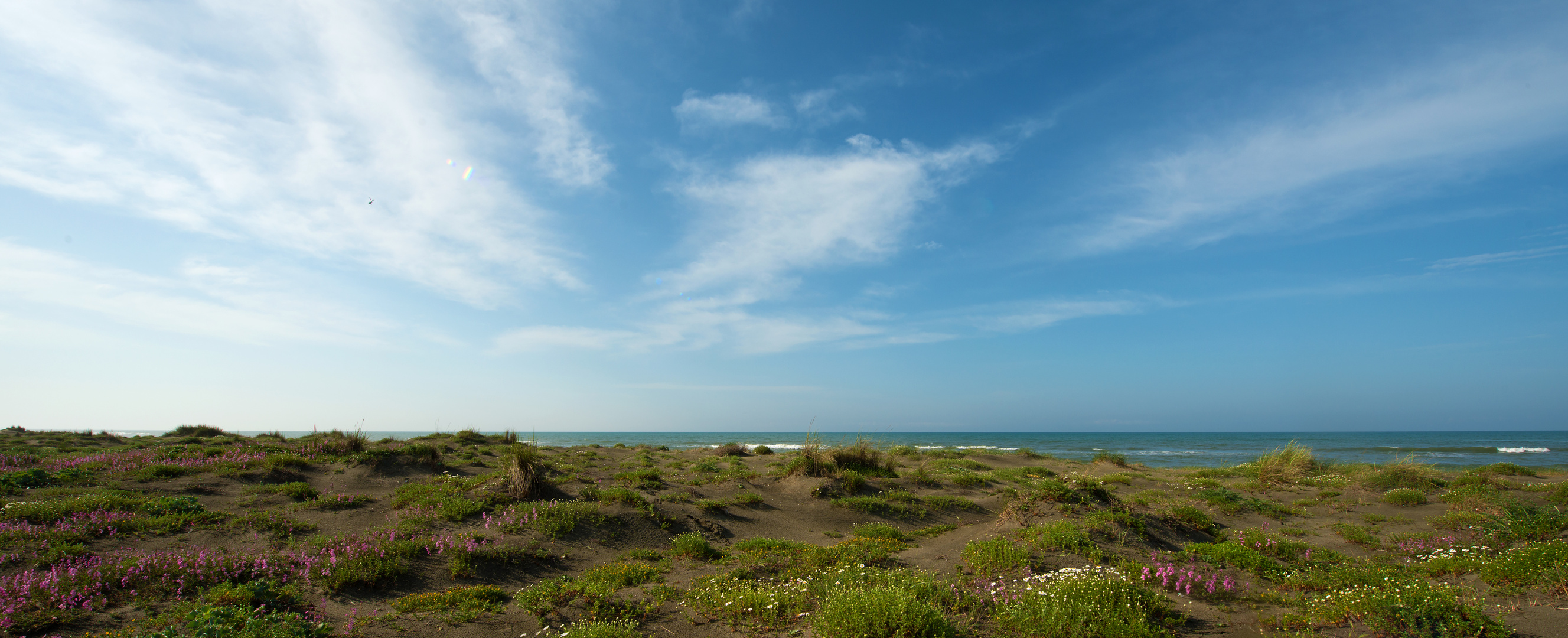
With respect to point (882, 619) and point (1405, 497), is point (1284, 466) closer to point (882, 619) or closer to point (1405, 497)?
point (1405, 497)

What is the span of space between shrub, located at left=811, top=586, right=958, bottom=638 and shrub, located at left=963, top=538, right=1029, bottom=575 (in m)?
2.35

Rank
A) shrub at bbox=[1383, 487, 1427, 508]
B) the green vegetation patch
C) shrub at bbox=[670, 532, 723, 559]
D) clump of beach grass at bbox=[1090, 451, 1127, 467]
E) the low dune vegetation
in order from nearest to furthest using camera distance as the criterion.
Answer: the low dune vegetation, the green vegetation patch, shrub at bbox=[670, 532, 723, 559], shrub at bbox=[1383, 487, 1427, 508], clump of beach grass at bbox=[1090, 451, 1127, 467]

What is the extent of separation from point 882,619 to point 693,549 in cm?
519

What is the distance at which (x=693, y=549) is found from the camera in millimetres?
9742

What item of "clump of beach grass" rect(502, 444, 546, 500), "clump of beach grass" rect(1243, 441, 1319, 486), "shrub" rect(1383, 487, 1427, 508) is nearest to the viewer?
"clump of beach grass" rect(502, 444, 546, 500)

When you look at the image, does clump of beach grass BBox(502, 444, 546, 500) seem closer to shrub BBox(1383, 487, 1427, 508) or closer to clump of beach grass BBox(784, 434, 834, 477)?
clump of beach grass BBox(784, 434, 834, 477)

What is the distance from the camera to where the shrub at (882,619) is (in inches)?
210

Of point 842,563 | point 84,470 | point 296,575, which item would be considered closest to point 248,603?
point 296,575

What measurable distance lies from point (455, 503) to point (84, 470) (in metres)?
10.1

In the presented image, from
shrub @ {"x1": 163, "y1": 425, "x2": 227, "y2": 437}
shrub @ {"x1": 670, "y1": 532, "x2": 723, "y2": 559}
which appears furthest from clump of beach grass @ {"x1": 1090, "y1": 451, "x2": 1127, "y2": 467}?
shrub @ {"x1": 163, "y1": 425, "x2": 227, "y2": 437}

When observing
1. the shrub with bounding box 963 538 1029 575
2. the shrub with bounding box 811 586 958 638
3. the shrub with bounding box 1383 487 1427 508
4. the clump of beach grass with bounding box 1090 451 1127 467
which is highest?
the shrub with bounding box 811 586 958 638

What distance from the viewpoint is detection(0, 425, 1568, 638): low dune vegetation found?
19.6 feet

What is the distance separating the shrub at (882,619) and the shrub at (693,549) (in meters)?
4.30

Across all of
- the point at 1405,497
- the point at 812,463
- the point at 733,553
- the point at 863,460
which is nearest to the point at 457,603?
the point at 733,553
